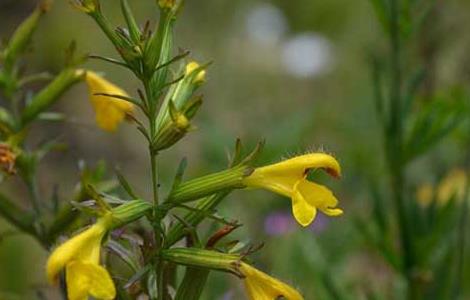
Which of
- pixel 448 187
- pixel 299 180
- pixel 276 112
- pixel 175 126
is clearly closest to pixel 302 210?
pixel 299 180

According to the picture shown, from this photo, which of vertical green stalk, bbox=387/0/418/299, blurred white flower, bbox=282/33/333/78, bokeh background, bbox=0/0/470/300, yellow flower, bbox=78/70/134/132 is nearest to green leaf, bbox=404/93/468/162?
vertical green stalk, bbox=387/0/418/299

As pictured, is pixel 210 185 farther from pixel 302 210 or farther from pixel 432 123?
pixel 432 123

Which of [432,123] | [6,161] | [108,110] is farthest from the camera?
[432,123]

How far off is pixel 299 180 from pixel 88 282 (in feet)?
1.08

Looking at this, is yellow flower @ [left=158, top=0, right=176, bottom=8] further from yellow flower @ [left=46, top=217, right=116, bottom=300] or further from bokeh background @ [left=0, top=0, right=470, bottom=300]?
bokeh background @ [left=0, top=0, right=470, bottom=300]

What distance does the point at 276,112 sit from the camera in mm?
5066

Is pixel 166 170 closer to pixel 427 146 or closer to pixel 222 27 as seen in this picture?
pixel 427 146

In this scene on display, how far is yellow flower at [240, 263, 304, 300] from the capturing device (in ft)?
4.53

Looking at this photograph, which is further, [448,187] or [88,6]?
[448,187]

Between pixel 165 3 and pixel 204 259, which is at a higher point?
pixel 165 3

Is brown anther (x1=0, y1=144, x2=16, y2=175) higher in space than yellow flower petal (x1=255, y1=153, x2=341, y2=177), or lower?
lower

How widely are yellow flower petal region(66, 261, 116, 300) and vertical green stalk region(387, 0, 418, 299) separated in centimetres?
111

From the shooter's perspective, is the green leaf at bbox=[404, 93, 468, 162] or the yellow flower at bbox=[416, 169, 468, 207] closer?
the green leaf at bbox=[404, 93, 468, 162]

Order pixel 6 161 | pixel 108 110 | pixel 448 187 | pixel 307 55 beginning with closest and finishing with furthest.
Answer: pixel 6 161
pixel 108 110
pixel 448 187
pixel 307 55
